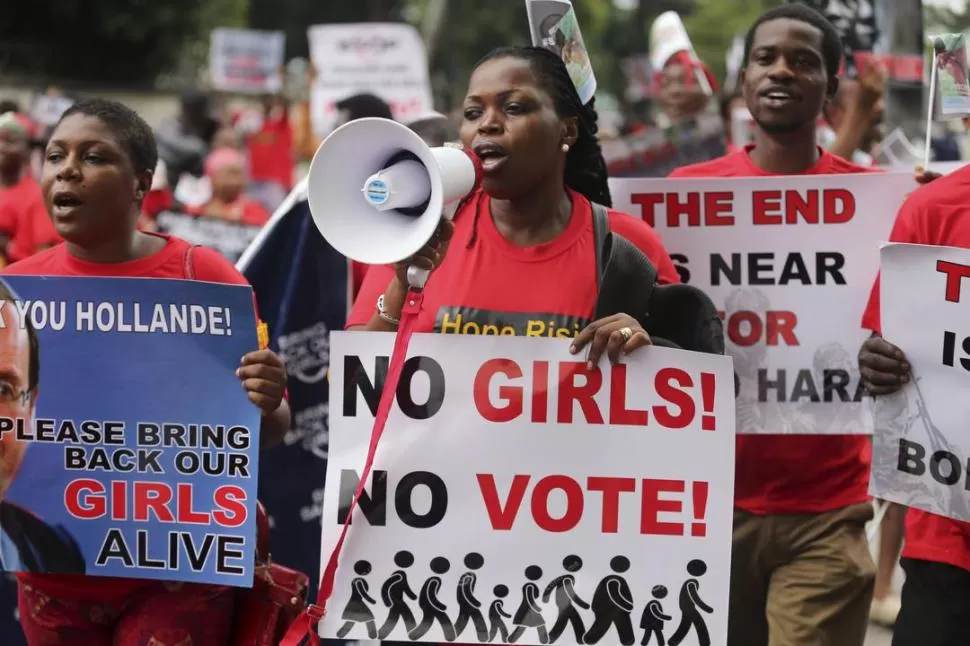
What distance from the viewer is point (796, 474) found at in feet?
15.3

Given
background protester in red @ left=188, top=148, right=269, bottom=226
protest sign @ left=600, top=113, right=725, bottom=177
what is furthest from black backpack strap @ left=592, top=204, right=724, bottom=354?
background protester in red @ left=188, top=148, right=269, bottom=226

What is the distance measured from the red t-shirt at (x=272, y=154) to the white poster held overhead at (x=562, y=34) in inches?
449

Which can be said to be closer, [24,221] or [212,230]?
[24,221]

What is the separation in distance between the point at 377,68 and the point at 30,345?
9.34 m

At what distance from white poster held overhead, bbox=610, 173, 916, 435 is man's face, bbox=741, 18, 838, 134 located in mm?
205

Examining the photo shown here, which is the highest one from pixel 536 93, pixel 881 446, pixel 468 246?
pixel 536 93

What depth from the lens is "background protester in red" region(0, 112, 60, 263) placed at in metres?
8.73

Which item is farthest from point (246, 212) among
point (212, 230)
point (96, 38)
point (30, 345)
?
point (96, 38)

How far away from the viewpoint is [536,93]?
150 inches

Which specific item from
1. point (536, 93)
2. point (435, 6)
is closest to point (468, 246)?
point (536, 93)

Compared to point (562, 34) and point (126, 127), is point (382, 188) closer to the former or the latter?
point (126, 127)

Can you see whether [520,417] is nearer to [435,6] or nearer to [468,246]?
[468,246]

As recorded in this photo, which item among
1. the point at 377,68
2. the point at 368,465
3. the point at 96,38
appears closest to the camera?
the point at 368,465

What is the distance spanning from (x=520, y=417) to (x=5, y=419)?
1.29m
